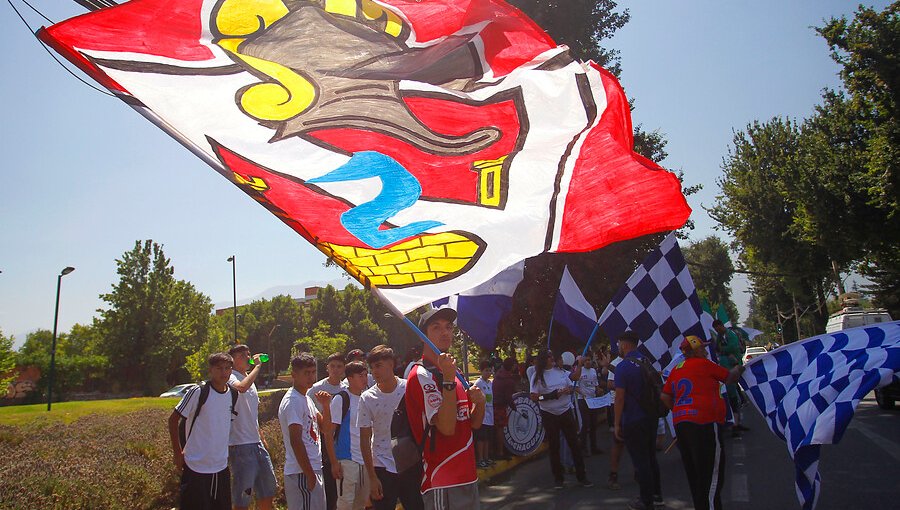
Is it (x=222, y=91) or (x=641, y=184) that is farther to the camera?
(x=641, y=184)

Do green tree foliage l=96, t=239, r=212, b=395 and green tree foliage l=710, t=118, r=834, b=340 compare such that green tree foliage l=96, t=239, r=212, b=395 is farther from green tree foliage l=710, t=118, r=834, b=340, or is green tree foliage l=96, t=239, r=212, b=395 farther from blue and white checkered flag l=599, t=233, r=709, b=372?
blue and white checkered flag l=599, t=233, r=709, b=372

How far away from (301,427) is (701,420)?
3514 millimetres

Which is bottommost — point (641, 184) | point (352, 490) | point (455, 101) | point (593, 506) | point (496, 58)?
point (593, 506)

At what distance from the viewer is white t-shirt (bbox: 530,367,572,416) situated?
9070mm

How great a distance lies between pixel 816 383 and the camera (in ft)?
17.2

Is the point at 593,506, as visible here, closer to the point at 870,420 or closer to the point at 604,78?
the point at 604,78


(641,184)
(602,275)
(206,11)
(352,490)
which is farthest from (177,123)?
(602,275)

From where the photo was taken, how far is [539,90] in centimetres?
523

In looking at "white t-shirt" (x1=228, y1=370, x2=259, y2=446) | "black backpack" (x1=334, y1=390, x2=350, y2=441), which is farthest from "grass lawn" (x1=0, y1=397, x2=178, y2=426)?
"black backpack" (x1=334, y1=390, x2=350, y2=441)

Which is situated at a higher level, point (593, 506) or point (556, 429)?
point (556, 429)

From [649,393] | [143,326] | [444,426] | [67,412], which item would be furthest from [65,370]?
[444,426]

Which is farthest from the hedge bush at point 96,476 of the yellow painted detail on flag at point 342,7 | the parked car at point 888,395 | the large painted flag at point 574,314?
the parked car at point 888,395

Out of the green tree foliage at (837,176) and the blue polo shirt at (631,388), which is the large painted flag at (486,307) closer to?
the blue polo shirt at (631,388)

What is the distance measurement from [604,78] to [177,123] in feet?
10.4
